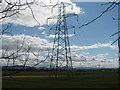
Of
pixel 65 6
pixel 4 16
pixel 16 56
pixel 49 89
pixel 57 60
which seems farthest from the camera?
pixel 65 6

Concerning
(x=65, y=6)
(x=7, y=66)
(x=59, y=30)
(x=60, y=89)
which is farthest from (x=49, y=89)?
(x=7, y=66)

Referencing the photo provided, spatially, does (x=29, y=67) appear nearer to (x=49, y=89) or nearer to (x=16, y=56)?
(x=16, y=56)

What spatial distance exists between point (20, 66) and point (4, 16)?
0.41 m

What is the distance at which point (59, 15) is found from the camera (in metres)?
25.6

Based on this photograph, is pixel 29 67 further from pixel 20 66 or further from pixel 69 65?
pixel 69 65

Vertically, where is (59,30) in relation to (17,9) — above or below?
above

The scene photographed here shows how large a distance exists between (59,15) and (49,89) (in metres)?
8.92

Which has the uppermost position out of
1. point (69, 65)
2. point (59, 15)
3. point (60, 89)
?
point (59, 15)

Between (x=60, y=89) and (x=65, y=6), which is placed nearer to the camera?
(x=60, y=89)

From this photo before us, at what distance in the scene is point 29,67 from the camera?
199 centimetres

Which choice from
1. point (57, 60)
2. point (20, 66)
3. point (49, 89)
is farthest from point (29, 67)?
point (57, 60)

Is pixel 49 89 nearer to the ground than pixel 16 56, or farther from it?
nearer to the ground

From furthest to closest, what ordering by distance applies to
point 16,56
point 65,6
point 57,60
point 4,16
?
1. point 65,6
2. point 57,60
3. point 16,56
4. point 4,16

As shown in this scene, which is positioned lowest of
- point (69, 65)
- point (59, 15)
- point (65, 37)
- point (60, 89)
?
point (60, 89)
